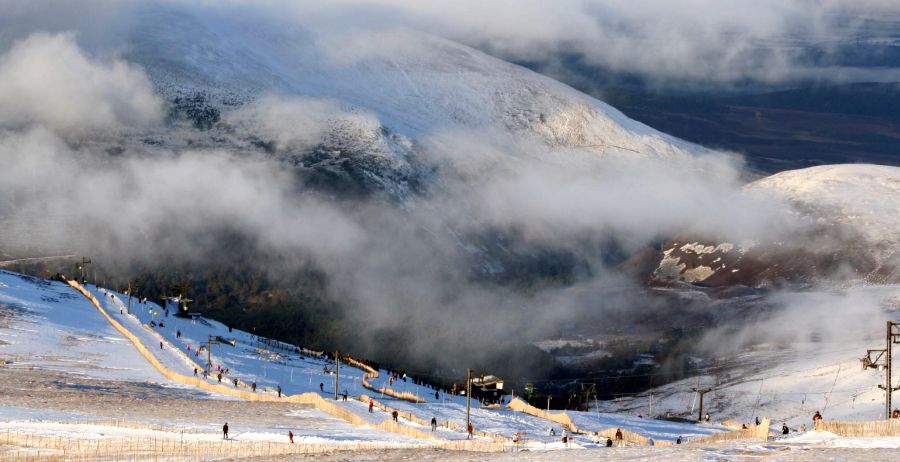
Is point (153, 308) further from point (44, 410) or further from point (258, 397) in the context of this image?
point (44, 410)

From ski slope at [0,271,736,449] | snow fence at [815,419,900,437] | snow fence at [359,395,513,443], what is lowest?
snow fence at [815,419,900,437]

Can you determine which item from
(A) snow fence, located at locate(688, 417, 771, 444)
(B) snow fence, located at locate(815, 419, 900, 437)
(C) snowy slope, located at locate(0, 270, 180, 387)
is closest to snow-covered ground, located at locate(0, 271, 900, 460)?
(C) snowy slope, located at locate(0, 270, 180, 387)

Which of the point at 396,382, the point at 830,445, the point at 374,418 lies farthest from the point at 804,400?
the point at 830,445

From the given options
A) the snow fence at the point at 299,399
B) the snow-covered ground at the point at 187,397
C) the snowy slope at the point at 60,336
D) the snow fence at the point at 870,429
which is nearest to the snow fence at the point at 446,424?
the snow-covered ground at the point at 187,397

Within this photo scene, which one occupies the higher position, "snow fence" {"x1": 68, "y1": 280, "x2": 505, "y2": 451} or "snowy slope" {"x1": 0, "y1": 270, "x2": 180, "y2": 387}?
"snowy slope" {"x1": 0, "y1": 270, "x2": 180, "y2": 387}

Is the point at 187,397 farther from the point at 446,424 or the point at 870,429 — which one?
the point at 870,429

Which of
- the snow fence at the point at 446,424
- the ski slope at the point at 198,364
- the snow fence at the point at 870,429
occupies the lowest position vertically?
the snow fence at the point at 870,429

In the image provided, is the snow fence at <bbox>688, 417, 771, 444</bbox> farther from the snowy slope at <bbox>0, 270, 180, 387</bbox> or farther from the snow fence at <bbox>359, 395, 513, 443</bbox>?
the snowy slope at <bbox>0, 270, 180, 387</bbox>

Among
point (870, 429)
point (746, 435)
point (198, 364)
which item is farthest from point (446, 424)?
point (198, 364)

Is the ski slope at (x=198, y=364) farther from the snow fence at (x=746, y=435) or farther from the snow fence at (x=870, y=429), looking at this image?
the snow fence at (x=870, y=429)
